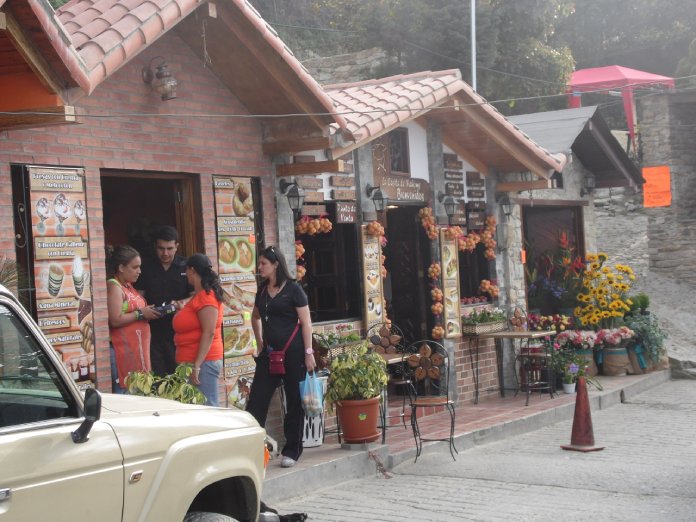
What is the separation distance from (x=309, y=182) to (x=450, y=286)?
296 centimetres

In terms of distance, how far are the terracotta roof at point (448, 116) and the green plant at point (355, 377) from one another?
195cm

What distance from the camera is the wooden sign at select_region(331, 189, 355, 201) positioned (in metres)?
10.8

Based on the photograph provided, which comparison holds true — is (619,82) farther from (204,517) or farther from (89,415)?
(89,415)

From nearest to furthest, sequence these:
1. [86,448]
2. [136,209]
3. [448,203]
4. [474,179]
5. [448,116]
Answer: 1. [86,448]
2. [136,209]
3. [448,116]
4. [448,203]
5. [474,179]

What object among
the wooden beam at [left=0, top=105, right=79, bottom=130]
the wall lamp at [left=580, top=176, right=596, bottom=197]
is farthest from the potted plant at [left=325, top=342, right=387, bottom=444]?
the wall lamp at [left=580, top=176, right=596, bottom=197]

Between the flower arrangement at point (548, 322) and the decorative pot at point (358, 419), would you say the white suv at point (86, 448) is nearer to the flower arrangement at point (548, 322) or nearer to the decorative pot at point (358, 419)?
the decorative pot at point (358, 419)

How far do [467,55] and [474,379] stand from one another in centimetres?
1444

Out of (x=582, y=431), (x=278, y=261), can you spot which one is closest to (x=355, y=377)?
(x=278, y=261)

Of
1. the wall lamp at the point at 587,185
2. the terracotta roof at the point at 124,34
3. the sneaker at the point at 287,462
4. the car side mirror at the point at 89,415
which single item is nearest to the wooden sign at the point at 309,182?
the terracotta roof at the point at 124,34

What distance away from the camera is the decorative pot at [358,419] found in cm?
908

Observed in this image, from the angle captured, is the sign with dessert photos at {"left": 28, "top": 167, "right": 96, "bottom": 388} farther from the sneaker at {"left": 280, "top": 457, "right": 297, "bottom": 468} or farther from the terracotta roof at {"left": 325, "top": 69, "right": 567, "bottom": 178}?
the terracotta roof at {"left": 325, "top": 69, "right": 567, "bottom": 178}

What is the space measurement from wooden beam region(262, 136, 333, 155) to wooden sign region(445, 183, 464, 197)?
359 centimetres

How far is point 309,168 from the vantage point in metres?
9.73

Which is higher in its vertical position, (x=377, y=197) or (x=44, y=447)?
(x=377, y=197)
